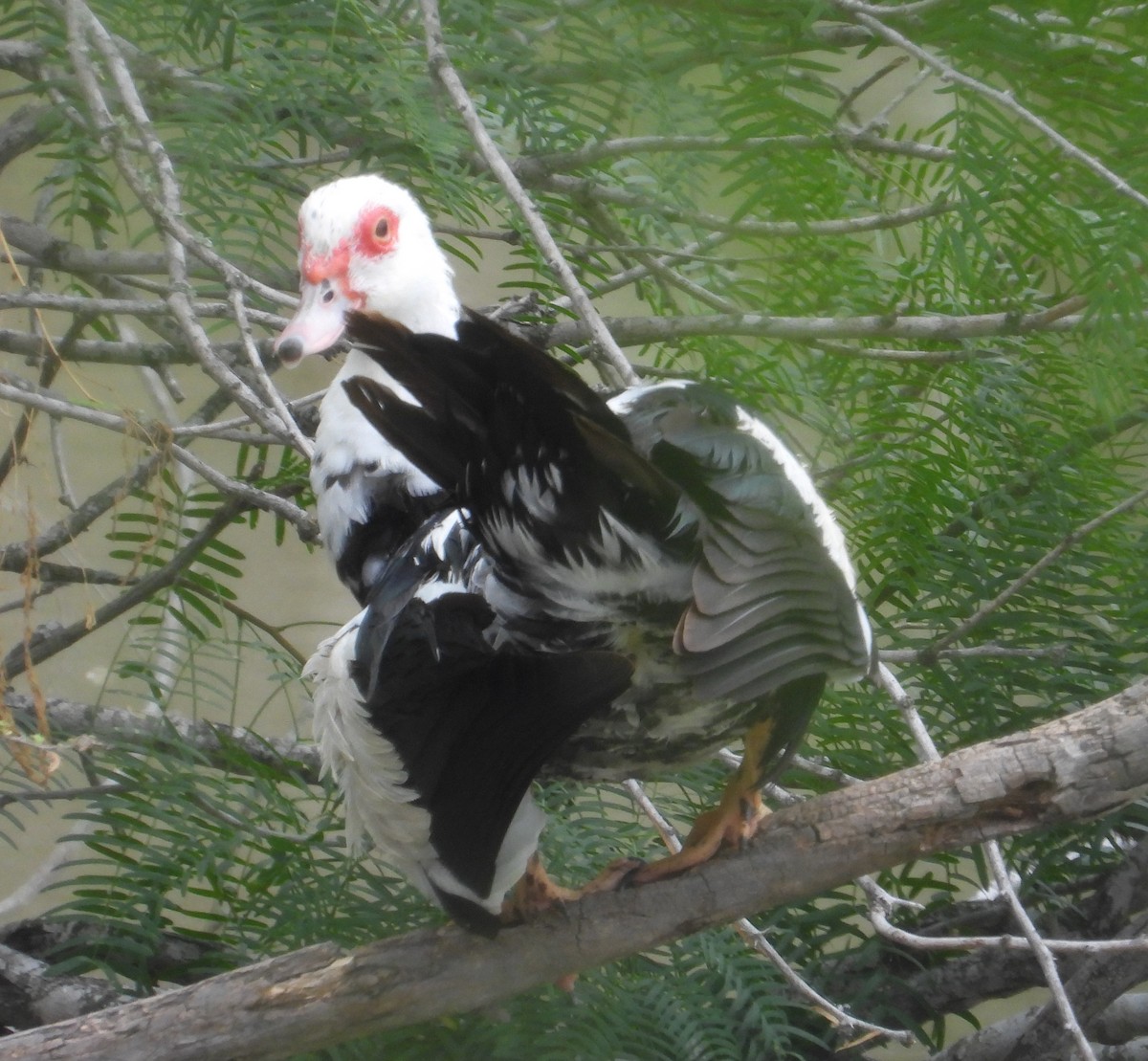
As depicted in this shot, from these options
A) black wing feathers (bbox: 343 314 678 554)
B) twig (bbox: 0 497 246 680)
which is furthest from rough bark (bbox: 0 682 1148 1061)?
twig (bbox: 0 497 246 680)

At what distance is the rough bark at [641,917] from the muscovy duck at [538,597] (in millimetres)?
74

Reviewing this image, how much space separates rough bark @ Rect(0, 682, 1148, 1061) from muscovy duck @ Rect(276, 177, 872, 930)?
0.07m

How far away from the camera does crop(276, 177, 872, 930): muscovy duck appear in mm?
637

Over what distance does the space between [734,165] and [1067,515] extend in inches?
39.3

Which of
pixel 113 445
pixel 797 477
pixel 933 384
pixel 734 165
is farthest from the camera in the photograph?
pixel 113 445

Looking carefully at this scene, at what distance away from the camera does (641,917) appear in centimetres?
88

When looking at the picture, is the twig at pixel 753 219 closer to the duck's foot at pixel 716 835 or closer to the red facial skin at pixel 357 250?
the red facial skin at pixel 357 250

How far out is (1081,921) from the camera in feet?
4.61

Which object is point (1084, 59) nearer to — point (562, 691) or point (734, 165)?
point (734, 165)

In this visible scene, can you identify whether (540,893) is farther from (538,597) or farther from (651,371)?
(651,371)

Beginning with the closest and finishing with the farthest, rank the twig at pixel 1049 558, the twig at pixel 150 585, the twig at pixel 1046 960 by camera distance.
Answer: the twig at pixel 1046 960 < the twig at pixel 1049 558 < the twig at pixel 150 585

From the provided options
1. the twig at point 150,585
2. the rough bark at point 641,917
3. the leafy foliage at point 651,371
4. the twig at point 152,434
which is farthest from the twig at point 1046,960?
the twig at point 150,585

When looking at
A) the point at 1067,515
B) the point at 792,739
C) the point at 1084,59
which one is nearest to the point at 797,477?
the point at 792,739

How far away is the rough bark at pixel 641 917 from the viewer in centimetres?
81
